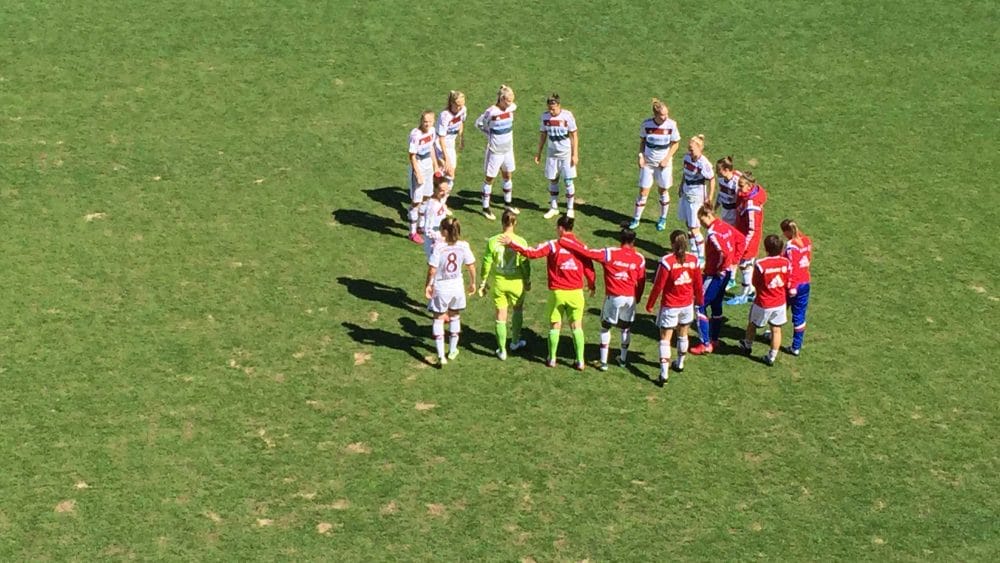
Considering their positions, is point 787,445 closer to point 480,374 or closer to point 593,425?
point 593,425

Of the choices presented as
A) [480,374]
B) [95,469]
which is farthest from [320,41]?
[95,469]

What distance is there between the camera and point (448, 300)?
1770 centimetres

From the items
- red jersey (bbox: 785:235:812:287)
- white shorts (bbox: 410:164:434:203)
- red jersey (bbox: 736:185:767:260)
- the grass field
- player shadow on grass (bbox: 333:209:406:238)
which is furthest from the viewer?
player shadow on grass (bbox: 333:209:406:238)

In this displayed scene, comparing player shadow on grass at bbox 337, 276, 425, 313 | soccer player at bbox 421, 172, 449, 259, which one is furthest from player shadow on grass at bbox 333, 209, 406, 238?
soccer player at bbox 421, 172, 449, 259

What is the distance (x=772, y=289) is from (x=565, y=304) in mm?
3143

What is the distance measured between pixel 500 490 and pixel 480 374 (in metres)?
2.67

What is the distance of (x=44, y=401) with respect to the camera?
1694 centimetres

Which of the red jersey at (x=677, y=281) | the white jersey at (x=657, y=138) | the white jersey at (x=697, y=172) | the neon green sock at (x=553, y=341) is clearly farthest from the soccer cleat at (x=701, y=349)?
the white jersey at (x=657, y=138)

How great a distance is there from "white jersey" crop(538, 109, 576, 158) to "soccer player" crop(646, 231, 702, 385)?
5.35 m

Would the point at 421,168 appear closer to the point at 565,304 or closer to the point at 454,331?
the point at 454,331

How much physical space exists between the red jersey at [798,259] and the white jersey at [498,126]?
6.33m

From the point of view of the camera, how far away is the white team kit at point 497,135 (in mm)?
22469

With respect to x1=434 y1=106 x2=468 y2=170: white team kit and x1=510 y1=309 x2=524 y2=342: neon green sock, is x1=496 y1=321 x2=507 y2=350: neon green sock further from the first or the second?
x1=434 y1=106 x2=468 y2=170: white team kit

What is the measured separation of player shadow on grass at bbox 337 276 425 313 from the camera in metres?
19.9
